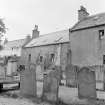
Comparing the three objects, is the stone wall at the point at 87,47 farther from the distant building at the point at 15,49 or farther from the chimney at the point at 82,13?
the distant building at the point at 15,49

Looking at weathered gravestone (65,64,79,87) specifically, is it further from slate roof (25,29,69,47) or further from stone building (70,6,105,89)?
slate roof (25,29,69,47)

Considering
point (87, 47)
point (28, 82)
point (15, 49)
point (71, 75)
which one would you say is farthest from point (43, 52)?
point (28, 82)

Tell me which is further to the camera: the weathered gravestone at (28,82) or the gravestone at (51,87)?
the weathered gravestone at (28,82)

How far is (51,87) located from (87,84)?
80.3 inches

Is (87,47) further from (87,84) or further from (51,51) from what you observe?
(87,84)

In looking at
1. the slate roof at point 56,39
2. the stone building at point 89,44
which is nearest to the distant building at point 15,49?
the slate roof at point 56,39

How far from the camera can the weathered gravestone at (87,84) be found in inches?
296

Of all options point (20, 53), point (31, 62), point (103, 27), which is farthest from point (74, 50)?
point (20, 53)

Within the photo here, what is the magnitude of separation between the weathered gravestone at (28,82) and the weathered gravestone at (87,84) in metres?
3.02

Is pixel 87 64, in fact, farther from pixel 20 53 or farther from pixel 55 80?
pixel 20 53

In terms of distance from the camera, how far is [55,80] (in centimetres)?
810

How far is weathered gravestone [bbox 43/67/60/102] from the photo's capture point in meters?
8.00

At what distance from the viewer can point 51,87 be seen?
8.19 metres

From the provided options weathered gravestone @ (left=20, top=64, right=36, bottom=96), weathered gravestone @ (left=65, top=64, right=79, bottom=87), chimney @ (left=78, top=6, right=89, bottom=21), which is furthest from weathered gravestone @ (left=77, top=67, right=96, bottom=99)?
chimney @ (left=78, top=6, right=89, bottom=21)
